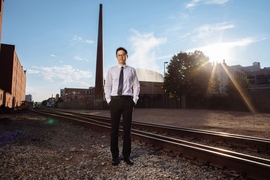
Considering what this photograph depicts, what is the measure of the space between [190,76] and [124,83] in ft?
96.6

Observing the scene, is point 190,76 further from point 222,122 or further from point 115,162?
point 115,162

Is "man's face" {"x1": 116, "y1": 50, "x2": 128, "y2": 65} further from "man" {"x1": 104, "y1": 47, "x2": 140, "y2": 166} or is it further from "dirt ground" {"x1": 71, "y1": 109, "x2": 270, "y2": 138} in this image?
"dirt ground" {"x1": 71, "y1": 109, "x2": 270, "y2": 138}

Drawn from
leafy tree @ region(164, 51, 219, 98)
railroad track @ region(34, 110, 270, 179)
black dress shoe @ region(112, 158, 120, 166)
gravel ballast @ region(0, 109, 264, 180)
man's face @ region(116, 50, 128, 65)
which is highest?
leafy tree @ region(164, 51, 219, 98)

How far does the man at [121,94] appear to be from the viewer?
3.50m

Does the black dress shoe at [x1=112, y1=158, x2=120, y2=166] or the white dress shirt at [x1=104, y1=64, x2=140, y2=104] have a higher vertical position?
the white dress shirt at [x1=104, y1=64, x2=140, y2=104]

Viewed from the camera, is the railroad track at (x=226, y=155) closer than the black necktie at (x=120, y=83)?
Yes

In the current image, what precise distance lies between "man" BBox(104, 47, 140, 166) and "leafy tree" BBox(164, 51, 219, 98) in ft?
93.9

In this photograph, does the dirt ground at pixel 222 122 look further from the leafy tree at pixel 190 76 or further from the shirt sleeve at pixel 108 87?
the leafy tree at pixel 190 76

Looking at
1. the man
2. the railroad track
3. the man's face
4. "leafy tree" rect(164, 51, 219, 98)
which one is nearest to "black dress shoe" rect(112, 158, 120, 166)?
the man

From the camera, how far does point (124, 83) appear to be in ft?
11.7

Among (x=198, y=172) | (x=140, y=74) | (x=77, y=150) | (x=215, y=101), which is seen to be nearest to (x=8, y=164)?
(x=77, y=150)

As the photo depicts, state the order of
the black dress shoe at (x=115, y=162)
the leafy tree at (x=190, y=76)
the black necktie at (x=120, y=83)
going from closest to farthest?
the black necktie at (x=120, y=83), the black dress shoe at (x=115, y=162), the leafy tree at (x=190, y=76)

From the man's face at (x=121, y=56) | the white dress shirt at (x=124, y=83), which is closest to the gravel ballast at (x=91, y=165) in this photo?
the white dress shirt at (x=124, y=83)

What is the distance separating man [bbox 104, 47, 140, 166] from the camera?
350cm
